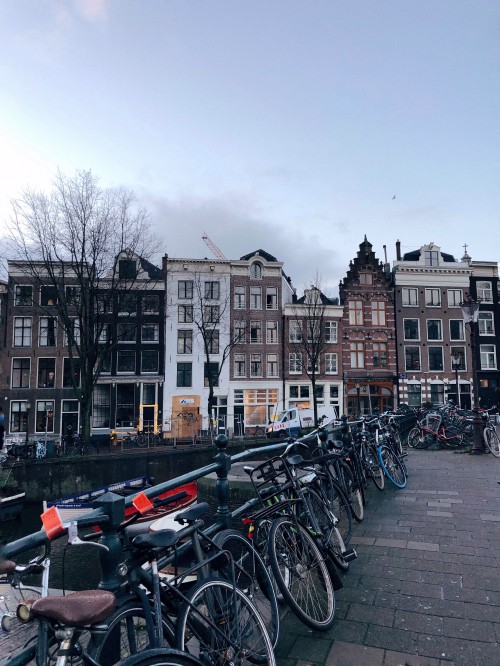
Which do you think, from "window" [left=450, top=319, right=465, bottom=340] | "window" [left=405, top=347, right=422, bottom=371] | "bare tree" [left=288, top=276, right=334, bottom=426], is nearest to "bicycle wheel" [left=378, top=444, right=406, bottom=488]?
"bare tree" [left=288, top=276, right=334, bottom=426]

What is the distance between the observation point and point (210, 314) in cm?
3291

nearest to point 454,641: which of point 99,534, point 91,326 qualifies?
point 99,534

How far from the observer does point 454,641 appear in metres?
3.00

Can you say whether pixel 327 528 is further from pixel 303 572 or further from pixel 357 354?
pixel 357 354

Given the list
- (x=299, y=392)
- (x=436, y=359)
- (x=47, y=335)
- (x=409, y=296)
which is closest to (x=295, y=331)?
(x=299, y=392)

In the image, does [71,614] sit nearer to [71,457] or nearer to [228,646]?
[228,646]

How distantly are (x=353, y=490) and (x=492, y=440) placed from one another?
8.85 m

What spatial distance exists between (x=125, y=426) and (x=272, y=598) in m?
32.8

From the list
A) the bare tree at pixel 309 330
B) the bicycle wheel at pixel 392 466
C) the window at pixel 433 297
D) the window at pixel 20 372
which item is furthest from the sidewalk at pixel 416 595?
the window at pixel 433 297

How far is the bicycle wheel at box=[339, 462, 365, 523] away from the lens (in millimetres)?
5535

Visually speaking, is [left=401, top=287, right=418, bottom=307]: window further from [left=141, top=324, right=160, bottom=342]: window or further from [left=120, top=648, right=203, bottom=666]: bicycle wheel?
[left=120, top=648, right=203, bottom=666]: bicycle wheel

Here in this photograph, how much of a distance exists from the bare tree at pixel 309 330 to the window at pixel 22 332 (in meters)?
20.3

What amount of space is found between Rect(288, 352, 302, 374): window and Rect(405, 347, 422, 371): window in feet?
29.9

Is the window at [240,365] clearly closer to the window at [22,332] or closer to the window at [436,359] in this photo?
the window at [436,359]
